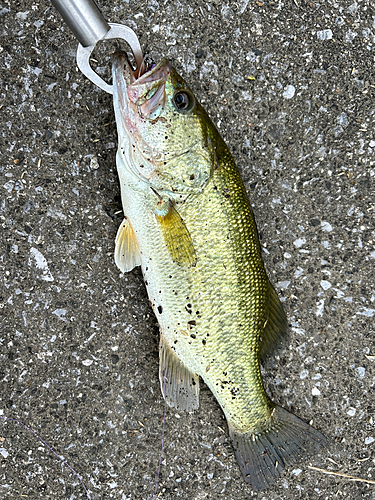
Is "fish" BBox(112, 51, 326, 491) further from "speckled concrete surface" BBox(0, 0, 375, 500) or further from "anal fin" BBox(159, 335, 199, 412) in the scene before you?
"speckled concrete surface" BBox(0, 0, 375, 500)

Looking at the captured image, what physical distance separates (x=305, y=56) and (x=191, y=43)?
0.64 metres

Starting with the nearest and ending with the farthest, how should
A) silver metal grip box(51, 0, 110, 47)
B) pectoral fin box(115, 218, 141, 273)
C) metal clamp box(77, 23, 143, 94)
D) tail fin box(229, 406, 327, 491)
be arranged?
silver metal grip box(51, 0, 110, 47) < metal clamp box(77, 23, 143, 94) < pectoral fin box(115, 218, 141, 273) < tail fin box(229, 406, 327, 491)

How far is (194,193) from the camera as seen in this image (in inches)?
67.7

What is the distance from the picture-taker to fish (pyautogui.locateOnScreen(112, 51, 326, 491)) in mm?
1678

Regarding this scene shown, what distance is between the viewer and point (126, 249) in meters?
1.89

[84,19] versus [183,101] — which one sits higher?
[84,19]

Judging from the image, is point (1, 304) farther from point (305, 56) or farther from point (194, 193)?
point (305, 56)

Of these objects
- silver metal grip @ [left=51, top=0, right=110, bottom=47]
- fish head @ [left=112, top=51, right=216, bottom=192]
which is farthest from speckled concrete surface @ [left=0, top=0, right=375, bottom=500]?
silver metal grip @ [left=51, top=0, right=110, bottom=47]

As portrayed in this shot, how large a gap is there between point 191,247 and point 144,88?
698 millimetres

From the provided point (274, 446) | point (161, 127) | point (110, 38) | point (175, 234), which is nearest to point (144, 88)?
point (161, 127)

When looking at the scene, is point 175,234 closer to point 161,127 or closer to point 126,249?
point 126,249

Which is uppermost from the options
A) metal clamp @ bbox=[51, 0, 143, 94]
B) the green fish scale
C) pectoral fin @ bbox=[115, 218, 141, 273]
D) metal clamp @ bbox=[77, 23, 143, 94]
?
metal clamp @ bbox=[51, 0, 143, 94]

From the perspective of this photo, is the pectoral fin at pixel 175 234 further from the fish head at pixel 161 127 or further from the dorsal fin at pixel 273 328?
the dorsal fin at pixel 273 328

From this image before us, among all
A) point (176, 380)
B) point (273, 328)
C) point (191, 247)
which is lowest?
point (273, 328)
